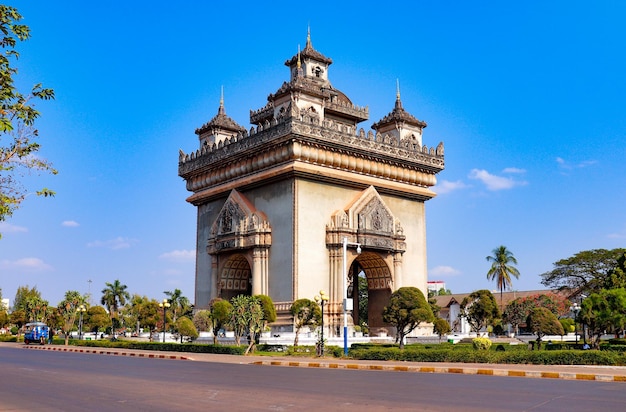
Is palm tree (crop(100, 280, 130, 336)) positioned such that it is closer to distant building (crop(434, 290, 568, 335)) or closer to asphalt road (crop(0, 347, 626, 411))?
distant building (crop(434, 290, 568, 335))

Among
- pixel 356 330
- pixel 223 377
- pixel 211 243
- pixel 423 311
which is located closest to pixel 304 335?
pixel 356 330

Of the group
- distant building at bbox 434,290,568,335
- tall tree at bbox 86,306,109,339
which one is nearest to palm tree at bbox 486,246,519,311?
distant building at bbox 434,290,568,335

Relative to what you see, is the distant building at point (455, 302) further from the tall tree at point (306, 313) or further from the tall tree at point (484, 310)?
the tall tree at point (306, 313)

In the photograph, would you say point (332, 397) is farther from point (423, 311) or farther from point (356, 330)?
point (356, 330)

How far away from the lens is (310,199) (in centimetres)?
3700

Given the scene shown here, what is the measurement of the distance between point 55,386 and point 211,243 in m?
27.3

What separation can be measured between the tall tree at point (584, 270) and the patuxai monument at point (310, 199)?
25352 mm

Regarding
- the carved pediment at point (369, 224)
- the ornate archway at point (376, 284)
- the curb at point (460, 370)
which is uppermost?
the carved pediment at point (369, 224)

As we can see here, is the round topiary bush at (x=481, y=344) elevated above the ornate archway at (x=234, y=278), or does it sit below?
below

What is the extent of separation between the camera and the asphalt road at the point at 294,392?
1122 cm

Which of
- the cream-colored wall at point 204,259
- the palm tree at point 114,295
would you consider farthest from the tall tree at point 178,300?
the cream-colored wall at point 204,259

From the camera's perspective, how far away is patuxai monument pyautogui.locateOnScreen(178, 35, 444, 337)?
119ft

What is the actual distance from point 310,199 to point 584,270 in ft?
117

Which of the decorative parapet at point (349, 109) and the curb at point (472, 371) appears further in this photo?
the decorative parapet at point (349, 109)
